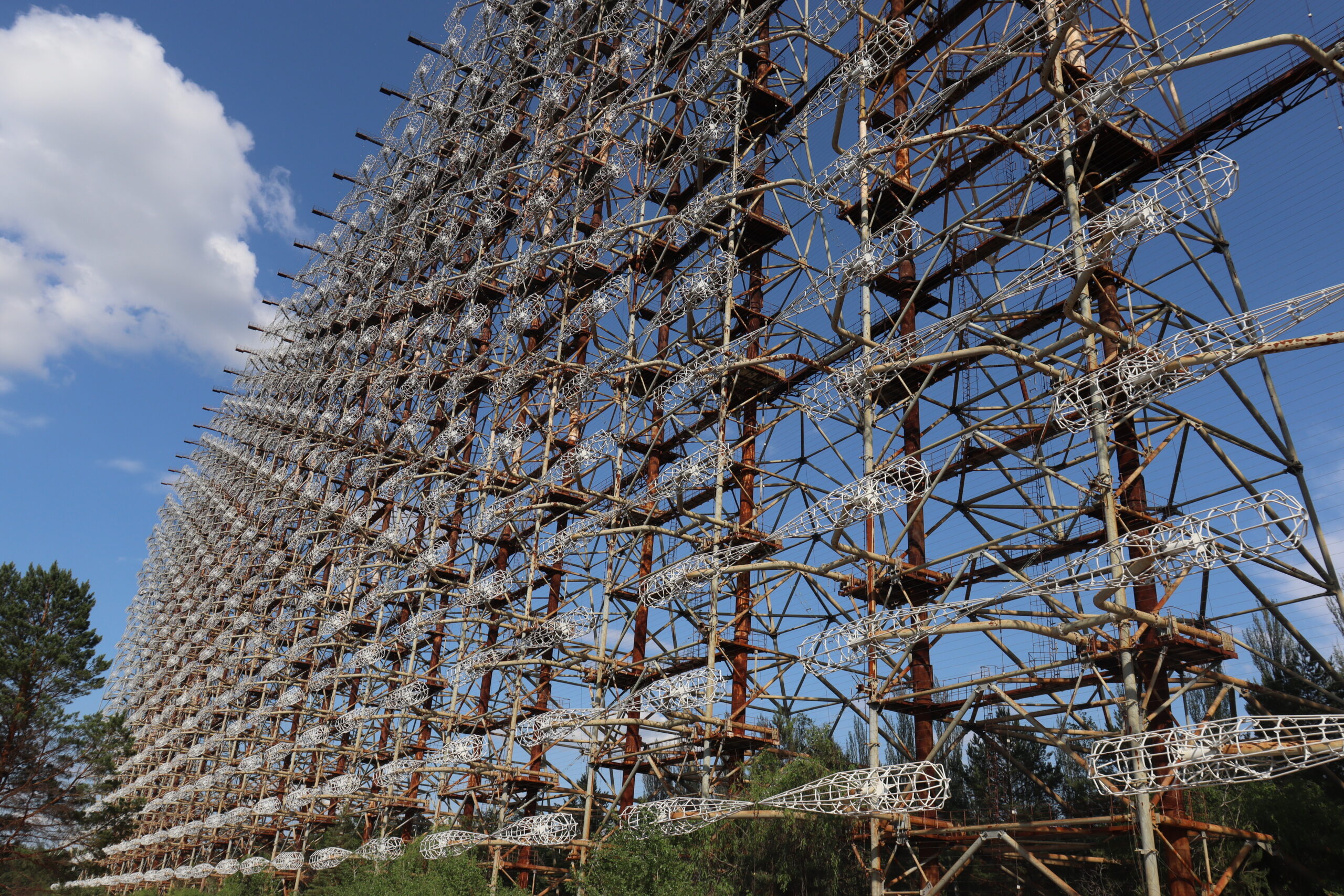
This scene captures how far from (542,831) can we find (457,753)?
4015 mm

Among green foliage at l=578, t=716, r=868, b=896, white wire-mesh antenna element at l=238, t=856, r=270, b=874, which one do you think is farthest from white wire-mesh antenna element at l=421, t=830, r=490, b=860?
white wire-mesh antenna element at l=238, t=856, r=270, b=874

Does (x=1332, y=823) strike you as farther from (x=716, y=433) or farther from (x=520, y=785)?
(x=520, y=785)

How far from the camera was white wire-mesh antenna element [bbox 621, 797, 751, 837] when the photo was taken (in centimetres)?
1889

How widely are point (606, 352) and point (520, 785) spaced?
13.7 meters

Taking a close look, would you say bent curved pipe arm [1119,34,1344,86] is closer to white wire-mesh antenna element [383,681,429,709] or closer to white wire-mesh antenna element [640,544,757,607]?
white wire-mesh antenna element [640,544,757,607]

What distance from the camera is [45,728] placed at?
159 feet

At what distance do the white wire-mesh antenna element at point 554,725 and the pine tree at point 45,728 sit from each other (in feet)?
106

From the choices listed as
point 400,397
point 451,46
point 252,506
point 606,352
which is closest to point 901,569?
point 606,352

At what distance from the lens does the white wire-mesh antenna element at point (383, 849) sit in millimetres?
32500

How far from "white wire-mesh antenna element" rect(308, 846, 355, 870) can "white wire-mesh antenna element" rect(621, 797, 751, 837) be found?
2043cm

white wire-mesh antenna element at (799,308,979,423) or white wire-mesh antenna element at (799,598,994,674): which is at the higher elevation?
white wire-mesh antenna element at (799,308,979,423)

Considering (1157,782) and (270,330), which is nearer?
(1157,782)

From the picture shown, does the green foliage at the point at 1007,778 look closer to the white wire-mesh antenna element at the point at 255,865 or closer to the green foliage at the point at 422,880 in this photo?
the green foliage at the point at 422,880

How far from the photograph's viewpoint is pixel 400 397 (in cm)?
4691
